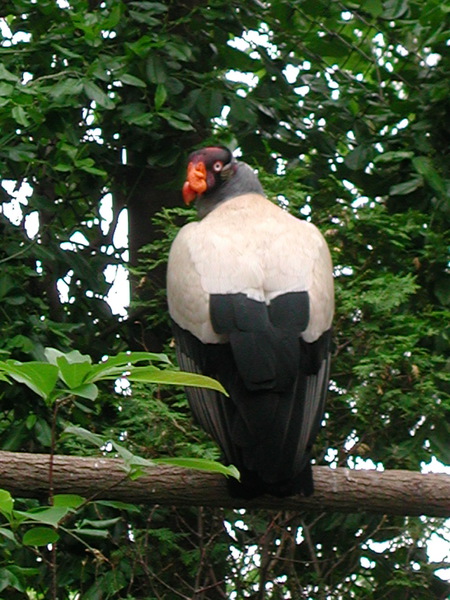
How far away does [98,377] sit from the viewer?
202 cm

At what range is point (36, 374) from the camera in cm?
200

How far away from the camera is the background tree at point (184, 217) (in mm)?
4070

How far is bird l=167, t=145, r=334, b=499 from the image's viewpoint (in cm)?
330

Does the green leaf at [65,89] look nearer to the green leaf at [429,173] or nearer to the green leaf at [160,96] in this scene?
the green leaf at [160,96]

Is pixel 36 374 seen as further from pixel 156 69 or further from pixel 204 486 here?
pixel 156 69

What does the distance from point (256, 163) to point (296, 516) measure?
5.41 feet

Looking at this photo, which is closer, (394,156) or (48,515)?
(48,515)

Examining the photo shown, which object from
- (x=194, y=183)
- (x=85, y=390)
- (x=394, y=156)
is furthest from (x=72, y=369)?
(x=394, y=156)

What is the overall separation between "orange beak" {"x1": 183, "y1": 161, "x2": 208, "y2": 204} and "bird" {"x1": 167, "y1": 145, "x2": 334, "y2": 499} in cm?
48

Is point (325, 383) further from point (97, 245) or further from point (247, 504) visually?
point (97, 245)

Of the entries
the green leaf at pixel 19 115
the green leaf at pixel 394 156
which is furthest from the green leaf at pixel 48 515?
the green leaf at pixel 394 156

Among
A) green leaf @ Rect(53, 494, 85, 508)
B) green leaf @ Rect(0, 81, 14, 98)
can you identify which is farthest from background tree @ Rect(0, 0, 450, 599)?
green leaf @ Rect(53, 494, 85, 508)

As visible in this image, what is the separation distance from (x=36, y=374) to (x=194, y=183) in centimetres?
241

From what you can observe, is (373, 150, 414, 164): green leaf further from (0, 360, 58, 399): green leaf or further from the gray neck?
(0, 360, 58, 399): green leaf
